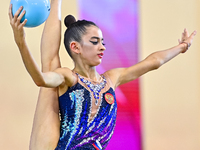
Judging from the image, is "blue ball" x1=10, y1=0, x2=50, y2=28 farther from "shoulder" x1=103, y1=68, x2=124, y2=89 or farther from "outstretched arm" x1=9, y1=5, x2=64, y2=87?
"shoulder" x1=103, y1=68, x2=124, y2=89

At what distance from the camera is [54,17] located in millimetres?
1668

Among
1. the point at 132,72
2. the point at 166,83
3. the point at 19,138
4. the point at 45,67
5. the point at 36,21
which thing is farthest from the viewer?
the point at 166,83

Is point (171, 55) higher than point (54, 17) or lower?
lower

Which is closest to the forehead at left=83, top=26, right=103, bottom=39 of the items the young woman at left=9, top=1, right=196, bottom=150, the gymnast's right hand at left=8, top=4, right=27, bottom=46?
the young woman at left=9, top=1, right=196, bottom=150

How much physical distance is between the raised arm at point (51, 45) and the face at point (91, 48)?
131mm

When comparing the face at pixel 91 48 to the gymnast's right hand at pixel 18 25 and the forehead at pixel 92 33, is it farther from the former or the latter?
the gymnast's right hand at pixel 18 25

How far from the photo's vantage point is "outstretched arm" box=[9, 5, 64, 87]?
1.12 m

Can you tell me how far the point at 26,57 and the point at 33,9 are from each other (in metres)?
0.18

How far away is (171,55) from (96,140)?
592mm

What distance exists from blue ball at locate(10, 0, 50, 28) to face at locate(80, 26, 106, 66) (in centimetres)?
30

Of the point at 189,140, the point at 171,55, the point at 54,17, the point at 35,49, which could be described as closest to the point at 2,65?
the point at 35,49

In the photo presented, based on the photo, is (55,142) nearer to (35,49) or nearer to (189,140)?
(35,49)

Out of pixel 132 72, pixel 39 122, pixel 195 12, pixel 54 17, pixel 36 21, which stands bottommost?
pixel 39 122

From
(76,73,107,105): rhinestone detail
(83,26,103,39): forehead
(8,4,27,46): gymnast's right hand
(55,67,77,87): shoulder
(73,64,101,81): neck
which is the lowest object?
(76,73,107,105): rhinestone detail
